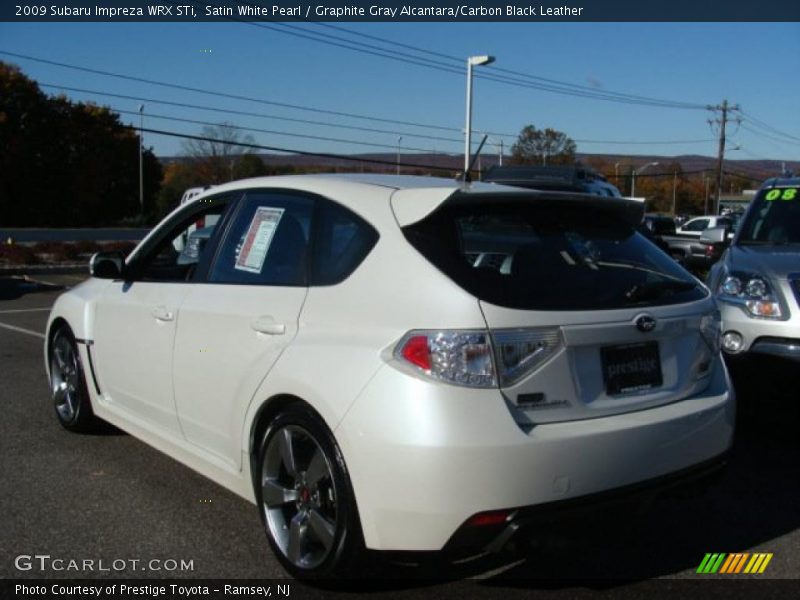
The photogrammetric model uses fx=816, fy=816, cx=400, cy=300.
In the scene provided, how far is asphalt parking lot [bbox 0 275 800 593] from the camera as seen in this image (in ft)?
11.4

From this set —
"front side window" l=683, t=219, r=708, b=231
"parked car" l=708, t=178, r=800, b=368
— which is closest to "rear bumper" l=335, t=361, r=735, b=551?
"parked car" l=708, t=178, r=800, b=368

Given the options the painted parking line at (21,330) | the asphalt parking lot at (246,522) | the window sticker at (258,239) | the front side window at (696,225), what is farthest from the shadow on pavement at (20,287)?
the front side window at (696,225)

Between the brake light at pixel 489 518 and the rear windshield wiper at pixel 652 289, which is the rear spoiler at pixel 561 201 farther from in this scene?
the brake light at pixel 489 518

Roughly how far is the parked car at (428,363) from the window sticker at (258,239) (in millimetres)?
15

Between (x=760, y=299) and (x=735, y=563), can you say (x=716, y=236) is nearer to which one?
(x=760, y=299)

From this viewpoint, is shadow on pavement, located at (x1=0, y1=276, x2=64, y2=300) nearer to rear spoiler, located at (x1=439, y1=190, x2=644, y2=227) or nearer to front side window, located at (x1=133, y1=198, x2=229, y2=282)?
front side window, located at (x1=133, y1=198, x2=229, y2=282)

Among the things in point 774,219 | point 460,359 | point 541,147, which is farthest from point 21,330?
point 541,147

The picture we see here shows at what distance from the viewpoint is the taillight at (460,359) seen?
284 cm

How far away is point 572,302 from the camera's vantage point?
3.07m

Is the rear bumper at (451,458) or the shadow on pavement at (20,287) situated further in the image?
the shadow on pavement at (20,287)

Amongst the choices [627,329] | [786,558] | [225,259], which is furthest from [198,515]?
[786,558]

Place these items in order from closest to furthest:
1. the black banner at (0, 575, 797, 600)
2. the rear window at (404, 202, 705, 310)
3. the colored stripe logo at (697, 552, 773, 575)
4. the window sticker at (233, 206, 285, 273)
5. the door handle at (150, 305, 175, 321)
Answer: the rear window at (404, 202, 705, 310)
the black banner at (0, 575, 797, 600)
the colored stripe logo at (697, 552, 773, 575)
the window sticker at (233, 206, 285, 273)
the door handle at (150, 305, 175, 321)

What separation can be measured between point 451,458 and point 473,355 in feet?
1.19

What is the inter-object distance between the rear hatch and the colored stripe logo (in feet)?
2.68
